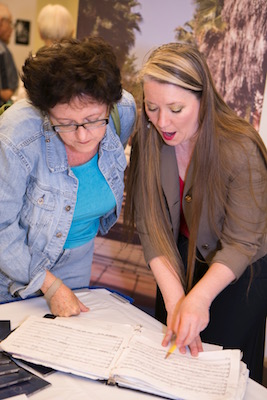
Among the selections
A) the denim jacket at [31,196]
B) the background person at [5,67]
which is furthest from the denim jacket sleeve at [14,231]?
the background person at [5,67]

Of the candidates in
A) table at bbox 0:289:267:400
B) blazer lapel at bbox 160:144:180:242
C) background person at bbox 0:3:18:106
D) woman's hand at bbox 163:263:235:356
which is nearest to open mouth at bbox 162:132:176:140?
blazer lapel at bbox 160:144:180:242

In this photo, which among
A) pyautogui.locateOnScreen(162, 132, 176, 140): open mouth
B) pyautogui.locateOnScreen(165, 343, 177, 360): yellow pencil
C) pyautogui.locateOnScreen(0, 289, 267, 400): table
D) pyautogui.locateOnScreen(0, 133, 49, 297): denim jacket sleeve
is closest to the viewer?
pyautogui.locateOnScreen(0, 289, 267, 400): table

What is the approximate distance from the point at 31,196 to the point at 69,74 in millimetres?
385

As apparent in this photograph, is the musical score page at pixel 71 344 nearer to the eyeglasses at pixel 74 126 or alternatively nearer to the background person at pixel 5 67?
the eyeglasses at pixel 74 126

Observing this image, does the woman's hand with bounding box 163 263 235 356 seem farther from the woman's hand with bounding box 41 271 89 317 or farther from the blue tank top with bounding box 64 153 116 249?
the blue tank top with bounding box 64 153 116 249

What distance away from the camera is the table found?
1158mm

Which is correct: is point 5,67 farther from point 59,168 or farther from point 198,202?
point 198,202

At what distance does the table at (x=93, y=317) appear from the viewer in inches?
45.6

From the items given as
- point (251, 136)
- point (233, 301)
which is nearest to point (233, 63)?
point (251, 136)

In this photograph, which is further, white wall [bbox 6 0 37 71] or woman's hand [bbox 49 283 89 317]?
white wall [bbox 6 0 37 71]

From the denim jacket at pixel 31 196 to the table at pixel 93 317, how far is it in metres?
0.06

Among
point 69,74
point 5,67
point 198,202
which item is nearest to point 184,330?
point 198,202

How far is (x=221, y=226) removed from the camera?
1.66m

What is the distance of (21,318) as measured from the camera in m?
1.47
